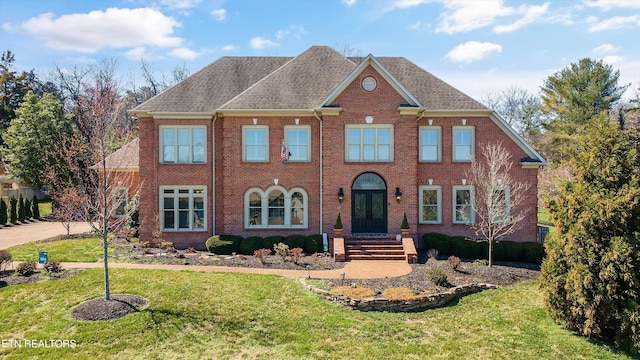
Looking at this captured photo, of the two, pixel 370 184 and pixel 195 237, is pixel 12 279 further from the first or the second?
pixel 370 184

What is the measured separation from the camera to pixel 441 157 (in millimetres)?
21031

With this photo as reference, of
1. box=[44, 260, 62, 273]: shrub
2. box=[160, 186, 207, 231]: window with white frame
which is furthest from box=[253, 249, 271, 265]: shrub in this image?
box=[44, 260, 62, 273]: shrub

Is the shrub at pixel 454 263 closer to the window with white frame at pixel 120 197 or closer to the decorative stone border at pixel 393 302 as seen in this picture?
the decorative stone border at pixel 393 302

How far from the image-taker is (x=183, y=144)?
20875 millimetres

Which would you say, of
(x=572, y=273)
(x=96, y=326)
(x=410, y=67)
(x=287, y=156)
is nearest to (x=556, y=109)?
(x=410, y=67)

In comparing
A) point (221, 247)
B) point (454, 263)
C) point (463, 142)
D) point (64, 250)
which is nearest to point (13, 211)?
point (64, 250)

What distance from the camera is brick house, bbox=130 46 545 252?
781 inches

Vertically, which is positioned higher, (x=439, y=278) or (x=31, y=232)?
(x=31, y=232)

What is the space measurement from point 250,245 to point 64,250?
8.90 m

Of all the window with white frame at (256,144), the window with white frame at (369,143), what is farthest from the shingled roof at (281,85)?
the window with white frame at (369,143)

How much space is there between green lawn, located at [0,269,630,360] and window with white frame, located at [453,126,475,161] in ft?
30.5

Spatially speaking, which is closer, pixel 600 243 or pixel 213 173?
pixel 600 243

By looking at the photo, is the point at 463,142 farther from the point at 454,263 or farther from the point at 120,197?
the point at 120,197

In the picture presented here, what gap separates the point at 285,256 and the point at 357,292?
19.5ft
